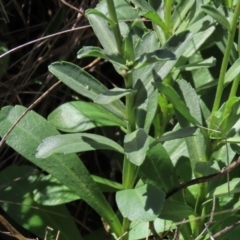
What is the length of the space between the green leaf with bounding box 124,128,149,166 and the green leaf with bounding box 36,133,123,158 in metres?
0.05

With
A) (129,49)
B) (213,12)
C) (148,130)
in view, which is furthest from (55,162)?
(213,12)

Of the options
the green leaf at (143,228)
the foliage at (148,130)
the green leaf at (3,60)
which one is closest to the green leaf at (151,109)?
the foliage at (148,130)

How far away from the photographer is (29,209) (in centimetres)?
125

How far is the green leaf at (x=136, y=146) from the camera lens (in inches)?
34.8

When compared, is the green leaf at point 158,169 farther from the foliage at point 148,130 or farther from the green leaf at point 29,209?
the green leaf at point 29,209

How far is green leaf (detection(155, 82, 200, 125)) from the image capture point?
917 millimetres

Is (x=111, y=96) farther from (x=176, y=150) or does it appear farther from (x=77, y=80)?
(x=176, y=150)

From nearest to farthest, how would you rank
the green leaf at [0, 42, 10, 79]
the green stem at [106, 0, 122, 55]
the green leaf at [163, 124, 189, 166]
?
1. the green stem at [106, 0, 122, 55]
2. the green leaf at [163, 124, 189, 166]
3. the green leaf at [0, 42, 10, 79]

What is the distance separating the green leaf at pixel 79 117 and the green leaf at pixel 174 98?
0.21m

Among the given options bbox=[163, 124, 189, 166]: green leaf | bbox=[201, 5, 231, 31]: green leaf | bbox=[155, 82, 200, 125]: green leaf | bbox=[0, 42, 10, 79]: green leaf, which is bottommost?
bbox=[163, 124, 189, 166]: green leaf

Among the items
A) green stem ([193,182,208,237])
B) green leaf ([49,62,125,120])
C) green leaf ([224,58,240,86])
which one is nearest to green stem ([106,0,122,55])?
green leaf ([49,62,125,120])

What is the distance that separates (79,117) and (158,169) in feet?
0.73

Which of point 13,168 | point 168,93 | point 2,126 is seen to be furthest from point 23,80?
point 168,93

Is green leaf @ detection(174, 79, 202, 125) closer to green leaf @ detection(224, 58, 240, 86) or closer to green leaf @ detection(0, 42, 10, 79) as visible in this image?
green leaf @ detection(224, 58, 240, 86)
